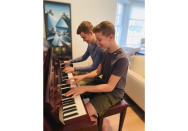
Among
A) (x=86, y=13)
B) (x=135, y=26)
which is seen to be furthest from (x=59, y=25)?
(x=135, y=26)

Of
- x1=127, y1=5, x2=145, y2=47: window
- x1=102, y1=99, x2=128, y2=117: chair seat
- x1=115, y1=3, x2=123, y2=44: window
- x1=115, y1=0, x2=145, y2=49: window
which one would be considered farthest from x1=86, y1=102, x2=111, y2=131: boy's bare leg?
x1=127, y1=5, x2=145, y2=47: window

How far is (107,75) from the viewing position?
105 centimetres

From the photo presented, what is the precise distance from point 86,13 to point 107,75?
6.09ft

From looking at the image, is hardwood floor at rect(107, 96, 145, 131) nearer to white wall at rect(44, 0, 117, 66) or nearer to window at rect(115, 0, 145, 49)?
white wall at rect(44, 0, 117, 66)

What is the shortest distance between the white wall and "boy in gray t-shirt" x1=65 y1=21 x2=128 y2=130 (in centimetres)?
155

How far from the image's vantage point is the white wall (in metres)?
2.24

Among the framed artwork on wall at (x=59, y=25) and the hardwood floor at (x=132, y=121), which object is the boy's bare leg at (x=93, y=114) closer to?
the hardwood floor at (x=132, y=121)

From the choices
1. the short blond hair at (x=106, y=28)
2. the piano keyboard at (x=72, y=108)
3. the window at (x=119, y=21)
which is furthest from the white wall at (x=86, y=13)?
the piano keyboard at (x=72, y=108)

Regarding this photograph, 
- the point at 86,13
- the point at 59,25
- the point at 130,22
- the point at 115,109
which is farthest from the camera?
the point at 130,22

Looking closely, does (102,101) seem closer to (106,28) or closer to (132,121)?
(106,28)
